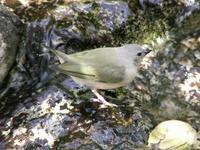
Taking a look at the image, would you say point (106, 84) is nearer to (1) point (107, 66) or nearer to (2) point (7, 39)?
(1) point (107, 66)

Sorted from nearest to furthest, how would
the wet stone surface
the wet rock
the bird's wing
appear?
the wet stone surface
the bird's wing
the wet rock

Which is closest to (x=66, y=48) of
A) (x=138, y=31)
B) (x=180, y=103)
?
(x=138, y=31)

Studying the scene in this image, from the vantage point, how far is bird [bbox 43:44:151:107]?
6723 mm

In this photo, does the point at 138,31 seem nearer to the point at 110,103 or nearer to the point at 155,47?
the point at 155,47

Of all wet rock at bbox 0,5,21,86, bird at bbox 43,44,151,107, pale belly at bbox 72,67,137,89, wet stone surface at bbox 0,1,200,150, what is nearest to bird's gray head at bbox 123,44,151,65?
bird at bbox 43,44,151,107

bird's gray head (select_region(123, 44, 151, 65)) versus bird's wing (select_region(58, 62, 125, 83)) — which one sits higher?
bird's gray head (select_region(123, 44, 151, 65))

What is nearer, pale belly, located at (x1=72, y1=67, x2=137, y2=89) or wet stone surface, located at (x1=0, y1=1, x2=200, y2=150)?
wet stone surface, located at (x1=0, y1=1, x2=200, y2=150)

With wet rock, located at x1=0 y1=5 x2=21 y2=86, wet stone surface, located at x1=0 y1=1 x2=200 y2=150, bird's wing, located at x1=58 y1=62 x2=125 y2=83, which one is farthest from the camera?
wet rock, located at x1=0 y1=5 x2=21 y2=86

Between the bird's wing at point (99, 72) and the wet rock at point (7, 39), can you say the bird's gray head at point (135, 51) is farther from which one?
the wet rock at point (7, 39)

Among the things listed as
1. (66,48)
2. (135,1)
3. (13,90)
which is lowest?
(13,90)

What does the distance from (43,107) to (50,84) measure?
50 cm

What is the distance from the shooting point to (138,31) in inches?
311

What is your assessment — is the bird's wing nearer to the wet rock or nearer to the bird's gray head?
the bird's gray head

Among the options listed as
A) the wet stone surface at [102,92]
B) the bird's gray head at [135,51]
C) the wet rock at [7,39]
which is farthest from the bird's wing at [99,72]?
the wet rock at [7,39]
